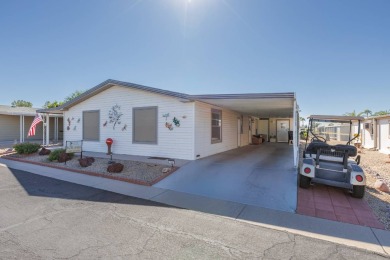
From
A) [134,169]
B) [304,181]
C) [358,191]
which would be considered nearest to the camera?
[358,191]

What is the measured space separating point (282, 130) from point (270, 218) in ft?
59.9

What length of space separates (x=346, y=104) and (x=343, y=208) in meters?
46.9

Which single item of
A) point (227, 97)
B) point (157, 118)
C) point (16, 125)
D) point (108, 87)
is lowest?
point (16, 125)

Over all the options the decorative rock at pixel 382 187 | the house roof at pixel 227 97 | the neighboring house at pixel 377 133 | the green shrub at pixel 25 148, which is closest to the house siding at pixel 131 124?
the house roof at pixel 227 97

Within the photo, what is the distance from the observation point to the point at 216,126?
1158 centimetres

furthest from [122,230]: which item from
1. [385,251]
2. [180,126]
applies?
[180,126]

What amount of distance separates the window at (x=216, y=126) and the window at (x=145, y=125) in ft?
9.98

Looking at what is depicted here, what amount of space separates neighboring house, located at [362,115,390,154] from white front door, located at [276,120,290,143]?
6271 mm

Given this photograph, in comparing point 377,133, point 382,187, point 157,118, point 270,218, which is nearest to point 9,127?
point 157,118

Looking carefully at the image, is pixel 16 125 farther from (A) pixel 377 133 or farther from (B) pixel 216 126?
(A) pixel 377 133

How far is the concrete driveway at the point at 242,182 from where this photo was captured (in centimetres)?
504

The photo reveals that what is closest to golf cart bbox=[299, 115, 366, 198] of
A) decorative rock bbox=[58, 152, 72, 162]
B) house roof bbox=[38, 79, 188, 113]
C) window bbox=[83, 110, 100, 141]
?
house roof bbox=[38, 79, 188, 113]

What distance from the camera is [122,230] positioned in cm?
345

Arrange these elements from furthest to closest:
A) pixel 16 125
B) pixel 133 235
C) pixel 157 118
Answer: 1. pixel 16 125
2. pixel 157 118
3. pixel 133 235
